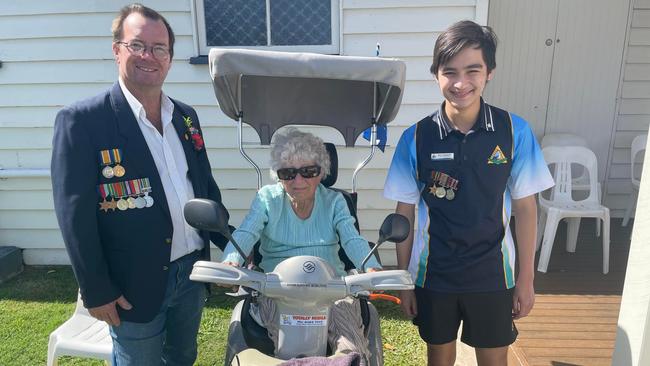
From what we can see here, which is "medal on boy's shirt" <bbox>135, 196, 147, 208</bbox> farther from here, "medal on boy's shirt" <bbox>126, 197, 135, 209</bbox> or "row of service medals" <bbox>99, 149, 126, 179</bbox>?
"row of service medals" <bbox>99, 149, 126, 179</bbox>

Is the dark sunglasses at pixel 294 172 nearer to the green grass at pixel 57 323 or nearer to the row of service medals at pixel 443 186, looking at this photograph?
the row of service medals at pixel 443 186

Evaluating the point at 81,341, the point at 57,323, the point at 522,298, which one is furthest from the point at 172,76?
the point at 522,298

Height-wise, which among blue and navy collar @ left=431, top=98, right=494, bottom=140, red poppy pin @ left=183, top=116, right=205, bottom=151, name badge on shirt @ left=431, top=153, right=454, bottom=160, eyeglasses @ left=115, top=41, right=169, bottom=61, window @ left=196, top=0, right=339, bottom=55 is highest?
window @ left=196, top=0, right=339, bottom=55

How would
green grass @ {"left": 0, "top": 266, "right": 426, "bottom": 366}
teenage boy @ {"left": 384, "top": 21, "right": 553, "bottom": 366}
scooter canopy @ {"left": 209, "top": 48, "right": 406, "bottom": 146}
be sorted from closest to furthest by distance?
1. teenage boy @ {"left": 384, "top": 21, "right": 553, "bottom": 366}
2. scooter canopy @ {"left": 209, "top": 48, "right": 406, "bottom": 146}
3. green grass @ {"left": 0, "top": 266, "right": 426, "bottom": 366}

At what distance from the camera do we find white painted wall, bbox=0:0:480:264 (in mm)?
4289

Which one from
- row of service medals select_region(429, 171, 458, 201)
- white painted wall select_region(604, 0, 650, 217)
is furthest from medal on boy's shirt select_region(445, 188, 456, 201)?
white painted wall select_region(604, 0, 650, 217)

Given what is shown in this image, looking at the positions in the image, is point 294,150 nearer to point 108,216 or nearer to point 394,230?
point 394,230

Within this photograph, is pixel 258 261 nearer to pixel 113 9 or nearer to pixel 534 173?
pixel 534 173

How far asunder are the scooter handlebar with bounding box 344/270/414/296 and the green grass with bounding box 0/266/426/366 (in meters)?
1.92

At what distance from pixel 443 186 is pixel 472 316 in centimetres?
63

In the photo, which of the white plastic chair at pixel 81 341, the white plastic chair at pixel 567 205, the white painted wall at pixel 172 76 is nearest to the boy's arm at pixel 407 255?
the white plastic chair at pixel 81 341

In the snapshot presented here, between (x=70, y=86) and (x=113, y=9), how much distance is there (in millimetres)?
901

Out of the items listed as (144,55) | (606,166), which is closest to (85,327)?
(144,55)

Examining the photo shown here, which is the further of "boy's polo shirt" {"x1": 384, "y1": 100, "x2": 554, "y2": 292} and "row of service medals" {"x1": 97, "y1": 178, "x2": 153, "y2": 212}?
"boy's polo shirt" {"x1": 384, "y1": 100, "x2": 554, "y2": 292}
